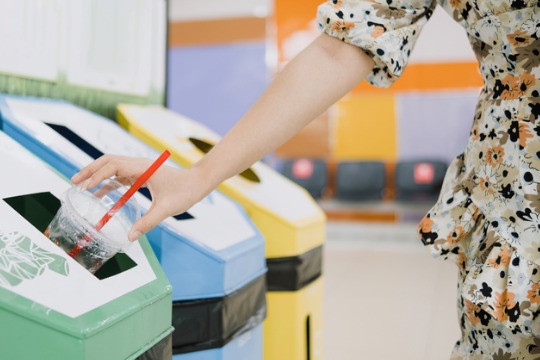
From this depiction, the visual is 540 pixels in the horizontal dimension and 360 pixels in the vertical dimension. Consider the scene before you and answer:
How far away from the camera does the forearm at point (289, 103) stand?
74 cm

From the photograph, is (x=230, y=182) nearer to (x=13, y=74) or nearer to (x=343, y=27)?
(x=13, y=74)

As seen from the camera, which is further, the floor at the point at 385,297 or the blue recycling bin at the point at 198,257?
the floor at the point at 385,297

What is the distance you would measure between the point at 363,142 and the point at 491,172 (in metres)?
4.44

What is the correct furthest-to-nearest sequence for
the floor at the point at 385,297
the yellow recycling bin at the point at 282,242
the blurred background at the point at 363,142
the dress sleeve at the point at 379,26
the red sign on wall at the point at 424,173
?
the red sign on wall at the point at 424,173 → the blurred background at the point at 363,142 → the floor at the point at 385,297 → the yellow recycling bin at the point at 282,242 → the dress sleeve at the point at 379,26

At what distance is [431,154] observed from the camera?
4957 mm

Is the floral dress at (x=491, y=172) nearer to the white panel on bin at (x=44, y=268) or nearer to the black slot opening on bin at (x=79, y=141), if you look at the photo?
the white panel on bin at (x=44, y=268)

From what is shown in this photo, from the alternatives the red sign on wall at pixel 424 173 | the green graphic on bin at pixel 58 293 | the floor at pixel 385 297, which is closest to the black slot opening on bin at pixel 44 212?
the green graphic on bin at pixel 58 293

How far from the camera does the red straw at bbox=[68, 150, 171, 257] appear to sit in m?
0.77

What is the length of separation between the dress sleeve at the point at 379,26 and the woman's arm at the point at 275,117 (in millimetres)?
23

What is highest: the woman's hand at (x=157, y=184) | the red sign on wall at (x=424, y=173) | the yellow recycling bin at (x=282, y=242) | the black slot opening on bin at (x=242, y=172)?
the woman's hand at (x=157, y=184)

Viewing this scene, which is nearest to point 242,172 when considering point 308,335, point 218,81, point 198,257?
point 308,335

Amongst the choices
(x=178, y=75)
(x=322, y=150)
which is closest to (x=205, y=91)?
(x=178, y=75)

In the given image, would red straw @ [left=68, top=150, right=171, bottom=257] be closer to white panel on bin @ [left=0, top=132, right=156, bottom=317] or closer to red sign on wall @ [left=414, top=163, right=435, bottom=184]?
Answer: white panel on bin @ [left=0, top=132, right=156, bottom=317]

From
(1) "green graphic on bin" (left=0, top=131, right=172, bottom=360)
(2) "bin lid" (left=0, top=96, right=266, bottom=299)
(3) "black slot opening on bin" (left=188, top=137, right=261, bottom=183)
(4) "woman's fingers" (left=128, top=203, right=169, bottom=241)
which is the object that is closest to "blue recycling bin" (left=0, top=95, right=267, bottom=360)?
(2) "bin lid" (left=0, top=96, right=266, bottom=299)
